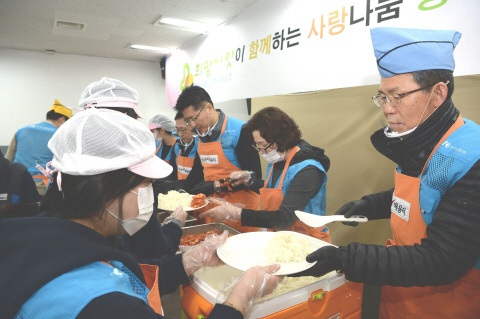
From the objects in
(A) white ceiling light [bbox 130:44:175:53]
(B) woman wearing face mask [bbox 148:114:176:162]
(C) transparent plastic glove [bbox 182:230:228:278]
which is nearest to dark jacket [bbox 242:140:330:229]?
(C) transparent plastic glove [bbox 182:230:228:278]

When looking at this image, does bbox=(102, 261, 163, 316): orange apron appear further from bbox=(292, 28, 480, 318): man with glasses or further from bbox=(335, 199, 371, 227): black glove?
bbox=(335, 199, 371, 227): black glove

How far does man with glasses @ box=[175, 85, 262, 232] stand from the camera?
9.32 ft

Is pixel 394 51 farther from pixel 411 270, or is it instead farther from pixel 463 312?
pixel 463 312

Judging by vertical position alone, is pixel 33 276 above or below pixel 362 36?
below

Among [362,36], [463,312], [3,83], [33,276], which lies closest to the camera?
[33,276]

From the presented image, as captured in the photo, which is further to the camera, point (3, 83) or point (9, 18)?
point (3, 83)

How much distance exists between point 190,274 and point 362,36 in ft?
8.25

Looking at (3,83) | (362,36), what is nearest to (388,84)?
(362,36)

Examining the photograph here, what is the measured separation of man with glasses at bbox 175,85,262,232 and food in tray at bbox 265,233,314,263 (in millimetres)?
1286

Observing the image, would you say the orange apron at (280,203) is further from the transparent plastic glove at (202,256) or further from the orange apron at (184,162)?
the orange apron at (184,162)

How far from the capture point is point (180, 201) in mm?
2564

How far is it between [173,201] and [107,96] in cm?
106

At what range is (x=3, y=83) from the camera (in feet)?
23.8

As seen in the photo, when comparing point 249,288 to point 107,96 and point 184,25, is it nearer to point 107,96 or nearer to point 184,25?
point 107,96
